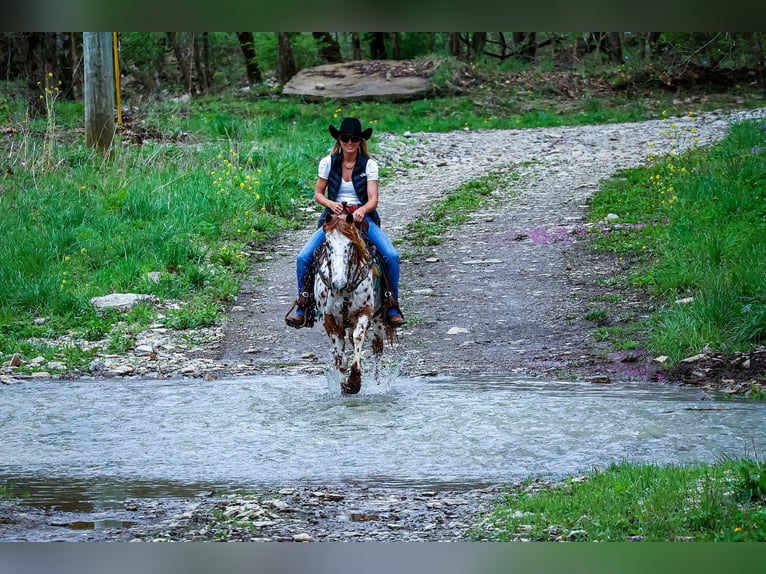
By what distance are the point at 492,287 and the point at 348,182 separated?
182 inches

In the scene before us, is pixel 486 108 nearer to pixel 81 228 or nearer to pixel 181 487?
pixel 81 228

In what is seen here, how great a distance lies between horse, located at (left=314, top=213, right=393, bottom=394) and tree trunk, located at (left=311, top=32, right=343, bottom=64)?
25.7 meters

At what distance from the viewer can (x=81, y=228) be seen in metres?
15.0

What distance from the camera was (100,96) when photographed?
18.7 m

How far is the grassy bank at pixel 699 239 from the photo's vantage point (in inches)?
424

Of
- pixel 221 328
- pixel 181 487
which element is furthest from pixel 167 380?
pixel 181 487

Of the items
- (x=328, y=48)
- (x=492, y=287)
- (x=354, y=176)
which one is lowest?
(x=492, y=287)

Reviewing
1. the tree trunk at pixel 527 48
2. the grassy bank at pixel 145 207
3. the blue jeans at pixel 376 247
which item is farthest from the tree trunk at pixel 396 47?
the blue jeans at pixel 376 247

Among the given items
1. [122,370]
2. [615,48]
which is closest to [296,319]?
[122,370]

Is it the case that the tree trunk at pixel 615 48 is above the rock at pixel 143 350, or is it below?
above

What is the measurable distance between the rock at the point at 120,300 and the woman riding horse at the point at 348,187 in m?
3.69

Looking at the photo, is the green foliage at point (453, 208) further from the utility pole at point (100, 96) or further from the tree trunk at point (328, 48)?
the tree trunk at point (328, 48)

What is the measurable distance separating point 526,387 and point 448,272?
4.75m

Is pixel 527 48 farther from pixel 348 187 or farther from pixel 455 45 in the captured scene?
pixel 348 187
